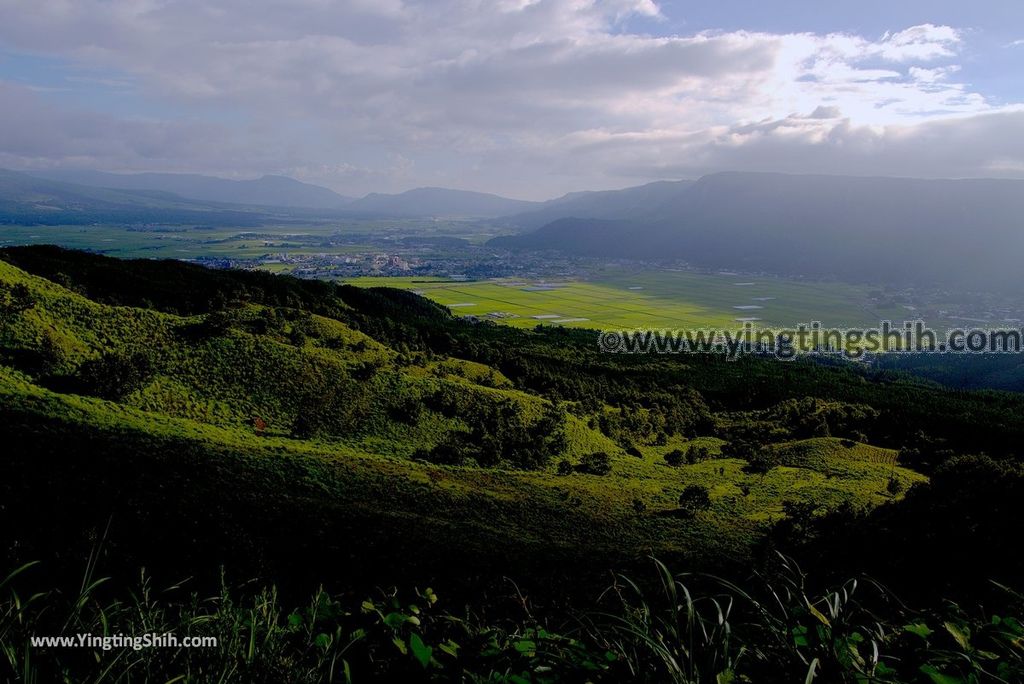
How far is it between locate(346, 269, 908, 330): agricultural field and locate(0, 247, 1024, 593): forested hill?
174 ft

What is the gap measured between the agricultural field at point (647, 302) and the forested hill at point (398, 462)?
53.0 meters

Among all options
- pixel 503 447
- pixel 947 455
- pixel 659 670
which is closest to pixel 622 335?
pixel 947 455

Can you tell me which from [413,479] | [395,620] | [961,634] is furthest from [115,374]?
[961,634]

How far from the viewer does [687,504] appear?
2078cm

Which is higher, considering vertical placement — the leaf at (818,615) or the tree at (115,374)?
the leaf at (818,615)

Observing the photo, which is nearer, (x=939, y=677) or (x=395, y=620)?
(x=939, y=677)

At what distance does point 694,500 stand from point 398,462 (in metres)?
10.8

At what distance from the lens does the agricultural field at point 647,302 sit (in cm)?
9662

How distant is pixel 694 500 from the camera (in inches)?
833

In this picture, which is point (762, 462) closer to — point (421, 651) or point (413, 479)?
point (413, 479)

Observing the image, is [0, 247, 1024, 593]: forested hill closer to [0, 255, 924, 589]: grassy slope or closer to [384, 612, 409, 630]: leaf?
[0, 255, 924, 589]: grassy slope

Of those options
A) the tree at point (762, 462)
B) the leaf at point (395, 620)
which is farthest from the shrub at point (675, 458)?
the leaf at point (395, 620)

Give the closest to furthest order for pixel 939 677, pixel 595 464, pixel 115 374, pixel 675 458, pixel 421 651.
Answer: pixel 939 677
pixel 421 651
pixel 115 374
pixel 595 464
pixel 675 458

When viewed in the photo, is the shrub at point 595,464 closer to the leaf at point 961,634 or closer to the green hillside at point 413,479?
the green hillside at point 413,479
